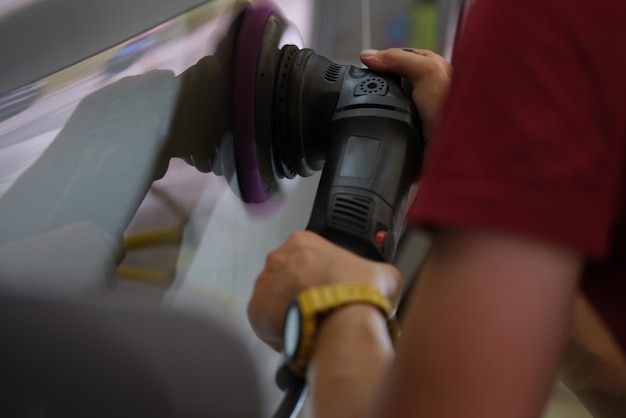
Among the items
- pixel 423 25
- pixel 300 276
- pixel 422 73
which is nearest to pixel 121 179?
pixel 300 276

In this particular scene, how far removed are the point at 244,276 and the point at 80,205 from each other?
0.18 m

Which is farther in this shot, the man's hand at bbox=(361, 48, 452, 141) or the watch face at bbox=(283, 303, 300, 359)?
the man's hand at bbox=(361, 48, 452, 141)

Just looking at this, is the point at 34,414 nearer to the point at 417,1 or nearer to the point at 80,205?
the point at 80,205

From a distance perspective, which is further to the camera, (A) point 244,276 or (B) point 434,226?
(A) point 244,276

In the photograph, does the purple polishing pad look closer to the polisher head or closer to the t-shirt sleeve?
the polisher head

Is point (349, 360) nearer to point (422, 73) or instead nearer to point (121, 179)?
point (121, 179)

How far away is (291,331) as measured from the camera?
0.50m

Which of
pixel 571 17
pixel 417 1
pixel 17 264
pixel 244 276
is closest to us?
pixel 571 17

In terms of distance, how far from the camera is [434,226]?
0.35 meters

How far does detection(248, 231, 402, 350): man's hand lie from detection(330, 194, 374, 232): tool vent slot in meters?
0.04

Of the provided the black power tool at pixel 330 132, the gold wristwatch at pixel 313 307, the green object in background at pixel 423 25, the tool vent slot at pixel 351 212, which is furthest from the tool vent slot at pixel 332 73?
the green object in background at pixel 423 25

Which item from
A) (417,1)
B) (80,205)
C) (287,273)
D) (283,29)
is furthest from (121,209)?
(417,1)

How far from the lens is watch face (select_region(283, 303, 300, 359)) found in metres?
0.49

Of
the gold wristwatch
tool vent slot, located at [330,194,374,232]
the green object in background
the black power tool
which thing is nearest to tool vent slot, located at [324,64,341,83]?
the black power tool
